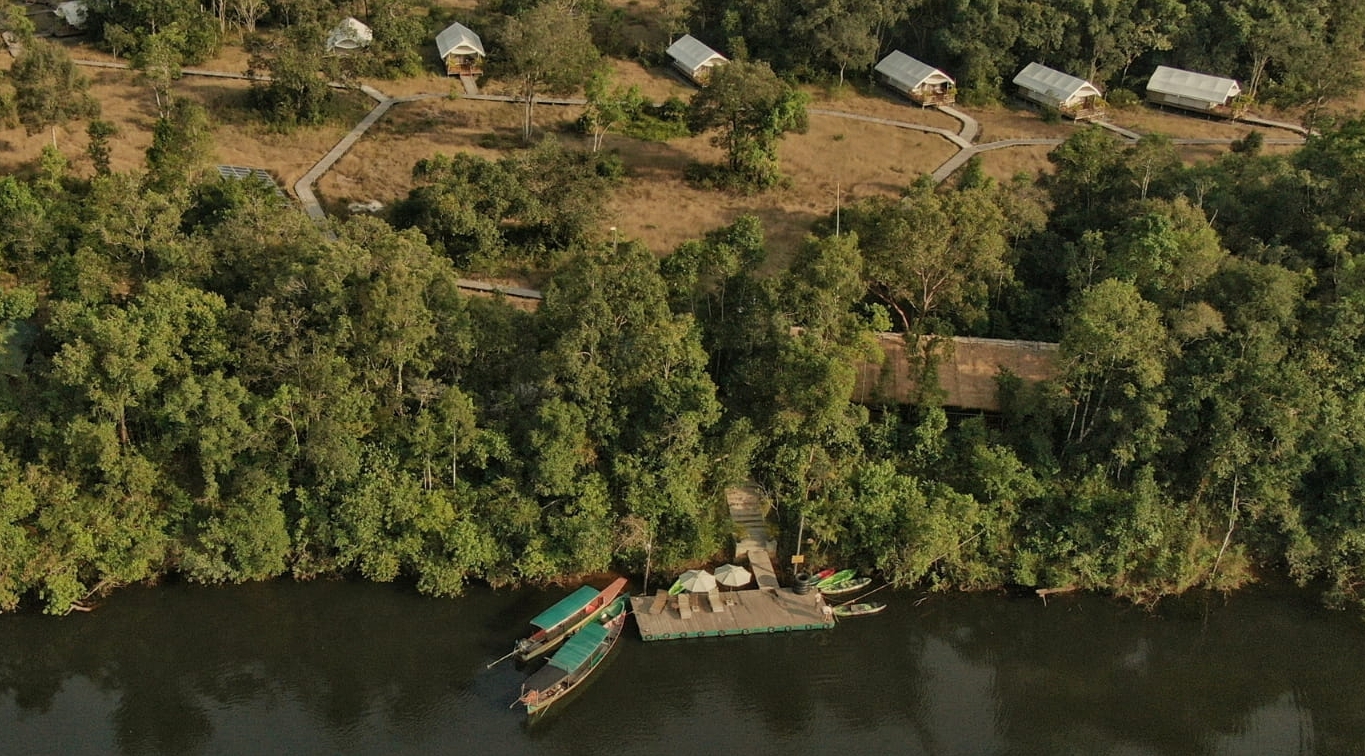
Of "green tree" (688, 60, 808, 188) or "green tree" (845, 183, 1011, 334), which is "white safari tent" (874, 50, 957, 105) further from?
"green tree" (845, 183, 1011, 334)

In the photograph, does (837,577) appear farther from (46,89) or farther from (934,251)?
(46,89)

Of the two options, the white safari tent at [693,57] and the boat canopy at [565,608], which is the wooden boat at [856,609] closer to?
the boat canopy at [565,608]

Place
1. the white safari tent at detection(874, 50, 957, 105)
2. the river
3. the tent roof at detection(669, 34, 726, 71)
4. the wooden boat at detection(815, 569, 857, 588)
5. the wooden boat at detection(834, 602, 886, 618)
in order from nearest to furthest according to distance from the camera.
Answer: the river
the wooden boat at detection(834, 602, 886, 618)
the wooden boat at detection(815, 569, 857, 588)
the white safari tent at detection(874, 50, 957, 105)
the tent roof at detection(669, 34, 726, 71)

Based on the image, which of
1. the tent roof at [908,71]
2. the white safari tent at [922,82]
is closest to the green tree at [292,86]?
the tent roof at [908,71]

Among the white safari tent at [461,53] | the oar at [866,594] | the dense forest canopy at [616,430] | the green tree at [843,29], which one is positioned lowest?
the oar at [866,594]

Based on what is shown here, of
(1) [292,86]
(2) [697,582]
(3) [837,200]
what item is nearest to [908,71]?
(3) [837,200]

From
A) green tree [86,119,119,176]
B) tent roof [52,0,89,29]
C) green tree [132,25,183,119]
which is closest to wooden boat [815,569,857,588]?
green tree [86,119,119,176]
